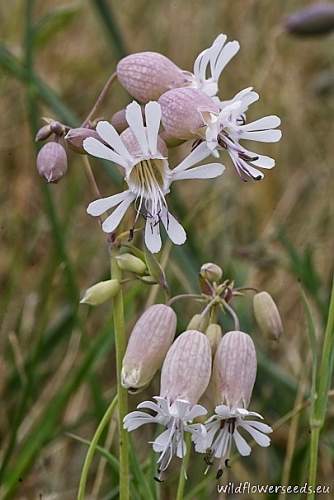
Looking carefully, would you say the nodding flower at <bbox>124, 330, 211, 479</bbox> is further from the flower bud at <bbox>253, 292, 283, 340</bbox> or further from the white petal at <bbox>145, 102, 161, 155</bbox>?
the white petal at <bbox>145, 102, 161, 155</bbox>

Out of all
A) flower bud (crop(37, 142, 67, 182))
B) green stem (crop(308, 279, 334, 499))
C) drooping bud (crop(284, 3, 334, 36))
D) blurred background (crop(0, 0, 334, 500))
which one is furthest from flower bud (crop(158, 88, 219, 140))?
drooping bud (crop(284, 3, 334, 36))

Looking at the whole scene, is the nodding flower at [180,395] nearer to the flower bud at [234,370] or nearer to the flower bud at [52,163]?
the flower bud at [234,370]

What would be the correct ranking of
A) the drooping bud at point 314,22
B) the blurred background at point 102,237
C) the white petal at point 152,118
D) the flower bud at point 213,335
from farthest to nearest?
1. the drooping bud at point 314,22
2. the blurred background at point 102,237
3. the flower bud at point 213,335
4. the white petal at point 152,118

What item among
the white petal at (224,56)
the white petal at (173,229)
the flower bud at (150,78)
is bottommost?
the white petal at (173,229)

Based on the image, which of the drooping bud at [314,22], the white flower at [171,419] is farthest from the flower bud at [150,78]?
the drooping bud at [314,22]

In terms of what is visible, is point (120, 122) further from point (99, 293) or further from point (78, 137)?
point (99, 293)

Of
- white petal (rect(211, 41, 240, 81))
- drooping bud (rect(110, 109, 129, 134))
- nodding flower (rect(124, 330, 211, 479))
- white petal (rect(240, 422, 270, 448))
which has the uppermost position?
white petal (rect(211, 41, 240, 81))
